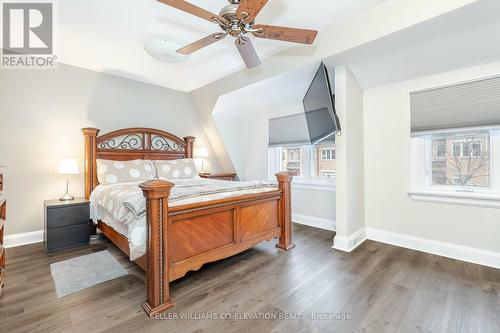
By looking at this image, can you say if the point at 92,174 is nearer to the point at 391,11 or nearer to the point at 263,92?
the point at 263,92

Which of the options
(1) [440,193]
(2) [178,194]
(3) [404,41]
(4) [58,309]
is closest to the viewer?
(4) [58,309]

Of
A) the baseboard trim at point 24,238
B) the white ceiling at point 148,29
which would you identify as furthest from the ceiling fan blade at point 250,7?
the baseboard trim at point 24,238

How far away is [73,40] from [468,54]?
433cm

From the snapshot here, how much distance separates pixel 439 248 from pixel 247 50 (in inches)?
120

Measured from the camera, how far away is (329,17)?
2348 mm

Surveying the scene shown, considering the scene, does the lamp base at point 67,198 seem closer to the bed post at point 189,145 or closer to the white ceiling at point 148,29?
the white ceiling at point 148,29

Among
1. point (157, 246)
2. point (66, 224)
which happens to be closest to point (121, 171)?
point (66, 224)

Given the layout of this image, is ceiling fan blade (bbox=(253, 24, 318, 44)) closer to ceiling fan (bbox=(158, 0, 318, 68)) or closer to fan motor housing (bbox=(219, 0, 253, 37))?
ceiling fan (bbox=(158, 0, 318, 68))

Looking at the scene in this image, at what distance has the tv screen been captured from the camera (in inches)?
110

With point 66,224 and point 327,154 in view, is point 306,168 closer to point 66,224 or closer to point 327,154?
point 327,154

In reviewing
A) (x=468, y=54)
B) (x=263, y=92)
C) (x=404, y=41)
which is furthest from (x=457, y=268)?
(x=263, y=92)

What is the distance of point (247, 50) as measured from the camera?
7.32 ft

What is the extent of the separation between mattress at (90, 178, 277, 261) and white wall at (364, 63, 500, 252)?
57.5 inches

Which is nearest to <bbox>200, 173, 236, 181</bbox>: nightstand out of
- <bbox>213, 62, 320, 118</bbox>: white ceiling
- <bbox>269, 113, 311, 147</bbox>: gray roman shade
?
<bbox>269, 113, 311, 147</bbox>: gray roman shade
